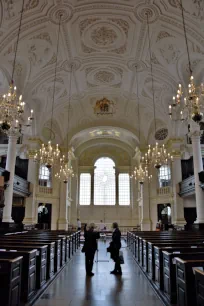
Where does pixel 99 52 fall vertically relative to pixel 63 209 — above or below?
above

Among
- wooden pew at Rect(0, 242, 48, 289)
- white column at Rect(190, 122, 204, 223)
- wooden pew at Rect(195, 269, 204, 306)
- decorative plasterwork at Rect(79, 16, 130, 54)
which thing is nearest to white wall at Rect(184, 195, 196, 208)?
white column at Rect(190, 122, 204, 223)

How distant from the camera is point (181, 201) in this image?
19.4 m

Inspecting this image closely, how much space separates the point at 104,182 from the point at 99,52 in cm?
1668

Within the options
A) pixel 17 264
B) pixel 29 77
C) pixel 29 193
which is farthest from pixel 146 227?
pixel 17 264

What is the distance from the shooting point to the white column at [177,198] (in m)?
18.9

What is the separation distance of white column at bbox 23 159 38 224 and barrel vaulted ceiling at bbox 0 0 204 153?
280 centimetres

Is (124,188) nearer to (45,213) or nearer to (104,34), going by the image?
(45,213)

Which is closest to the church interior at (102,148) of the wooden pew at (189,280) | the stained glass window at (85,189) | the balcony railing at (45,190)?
the wooden pew at (189,280)

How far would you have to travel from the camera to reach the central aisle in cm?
462

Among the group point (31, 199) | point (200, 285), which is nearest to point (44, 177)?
point (31, 199)

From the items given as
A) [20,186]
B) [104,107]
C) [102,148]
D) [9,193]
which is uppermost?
[104,107]

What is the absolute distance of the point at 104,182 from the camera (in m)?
28.5

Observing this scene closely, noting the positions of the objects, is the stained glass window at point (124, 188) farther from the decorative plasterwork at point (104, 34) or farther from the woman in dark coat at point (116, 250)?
the woman in dark coat at point (116, 250)

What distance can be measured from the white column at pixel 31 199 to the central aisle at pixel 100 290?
12.4 m
